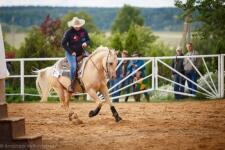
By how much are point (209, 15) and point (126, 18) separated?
38130 mm

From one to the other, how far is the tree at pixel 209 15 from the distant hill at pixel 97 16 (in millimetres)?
25189

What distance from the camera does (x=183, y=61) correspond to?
19.8m

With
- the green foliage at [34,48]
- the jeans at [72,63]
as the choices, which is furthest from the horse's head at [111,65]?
the green foliage at [34,48]

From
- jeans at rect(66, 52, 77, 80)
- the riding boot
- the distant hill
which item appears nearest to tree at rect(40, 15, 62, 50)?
the distant hill

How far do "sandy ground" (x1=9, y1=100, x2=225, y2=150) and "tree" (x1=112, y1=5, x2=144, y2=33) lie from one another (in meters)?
38.2

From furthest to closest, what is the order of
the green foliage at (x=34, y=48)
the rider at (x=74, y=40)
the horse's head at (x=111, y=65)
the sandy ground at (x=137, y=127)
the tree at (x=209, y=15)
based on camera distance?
the green foliage at (x=34, y=48) < the tree at (x=209, y=15) < the rider at (x=74, y=40) < the horse's head at (x=111, y=65) < the sandy ground at (x=137, y=127)

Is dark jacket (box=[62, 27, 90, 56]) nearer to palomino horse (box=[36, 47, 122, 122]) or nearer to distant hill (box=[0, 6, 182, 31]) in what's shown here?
palomino horse (box=[36, 47, 122, 122])

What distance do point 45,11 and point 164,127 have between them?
40447 millimetres

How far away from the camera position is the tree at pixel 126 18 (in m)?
55.8

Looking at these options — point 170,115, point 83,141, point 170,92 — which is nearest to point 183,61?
point 170,92

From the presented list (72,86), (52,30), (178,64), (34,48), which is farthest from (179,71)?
(52,30)

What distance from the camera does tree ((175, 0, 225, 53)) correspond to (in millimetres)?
18828

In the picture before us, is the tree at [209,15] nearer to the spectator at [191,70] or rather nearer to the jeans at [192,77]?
the spectator at [191,70]

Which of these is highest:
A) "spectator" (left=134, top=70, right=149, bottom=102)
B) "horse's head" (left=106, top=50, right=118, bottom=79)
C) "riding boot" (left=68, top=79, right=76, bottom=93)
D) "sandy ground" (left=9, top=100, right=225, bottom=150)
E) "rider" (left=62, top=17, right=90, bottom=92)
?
"rider" (left=62, top=17, right=90, bottom=92)
